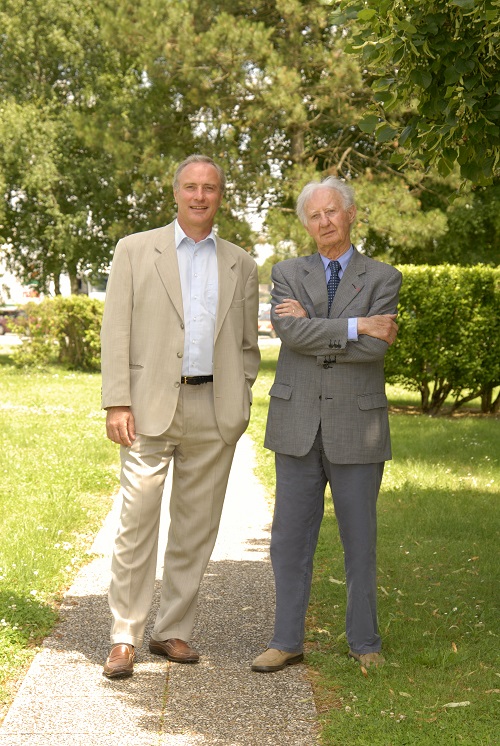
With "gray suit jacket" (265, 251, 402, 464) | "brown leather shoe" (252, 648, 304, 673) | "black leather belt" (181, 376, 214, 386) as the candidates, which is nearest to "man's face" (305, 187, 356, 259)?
"gray suit jacket" (265, 251, 402, 464)

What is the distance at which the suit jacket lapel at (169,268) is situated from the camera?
Answer: 4.66m

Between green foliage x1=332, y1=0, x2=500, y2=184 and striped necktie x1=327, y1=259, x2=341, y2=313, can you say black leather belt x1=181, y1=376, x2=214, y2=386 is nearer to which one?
striped necktie x1=327, y1=259, x2=341, y2=313

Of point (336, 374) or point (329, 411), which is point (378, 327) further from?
point (329, 411)

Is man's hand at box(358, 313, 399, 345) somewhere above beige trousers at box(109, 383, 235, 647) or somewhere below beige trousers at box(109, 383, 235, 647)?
above

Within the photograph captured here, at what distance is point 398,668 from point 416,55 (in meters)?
2.68

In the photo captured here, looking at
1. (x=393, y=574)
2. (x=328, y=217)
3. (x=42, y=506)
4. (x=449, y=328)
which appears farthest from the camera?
(x=449, y=328)

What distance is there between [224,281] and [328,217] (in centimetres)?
57

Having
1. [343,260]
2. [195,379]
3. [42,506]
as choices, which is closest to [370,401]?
[343,260]

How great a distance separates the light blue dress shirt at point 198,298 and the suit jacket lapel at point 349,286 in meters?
0.56

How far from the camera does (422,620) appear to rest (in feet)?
17.5

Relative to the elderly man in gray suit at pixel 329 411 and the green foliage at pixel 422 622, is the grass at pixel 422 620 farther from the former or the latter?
the elderly man in gray suit at pixel 329 411

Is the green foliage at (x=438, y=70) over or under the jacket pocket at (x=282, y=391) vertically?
over

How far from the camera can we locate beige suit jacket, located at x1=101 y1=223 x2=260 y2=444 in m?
4.60

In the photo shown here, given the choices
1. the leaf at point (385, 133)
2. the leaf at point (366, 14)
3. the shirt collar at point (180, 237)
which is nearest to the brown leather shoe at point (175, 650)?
the shirt collar at point (180, 237)
